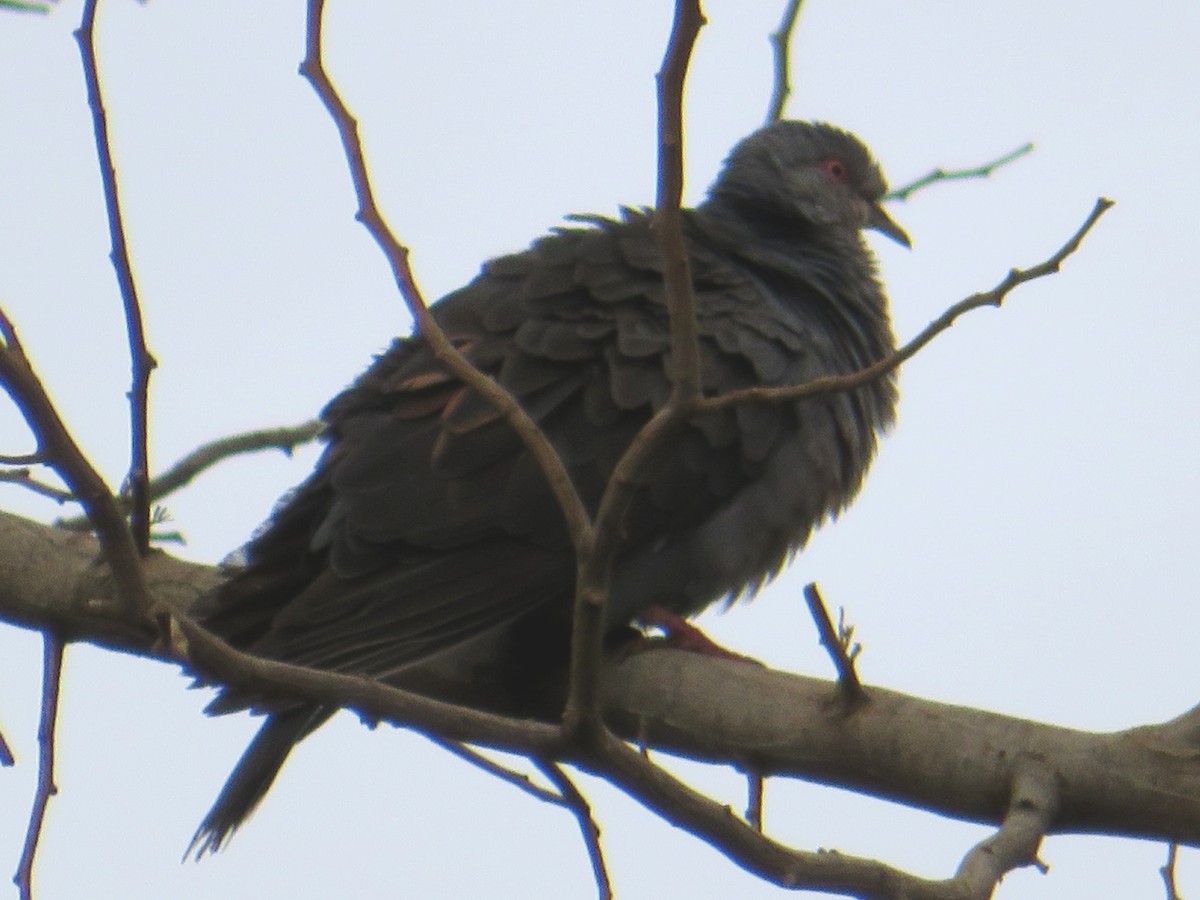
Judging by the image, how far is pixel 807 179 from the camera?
575 centimetres

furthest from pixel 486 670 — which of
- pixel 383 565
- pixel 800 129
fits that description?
pixel 800 129

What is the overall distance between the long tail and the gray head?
2568 mm

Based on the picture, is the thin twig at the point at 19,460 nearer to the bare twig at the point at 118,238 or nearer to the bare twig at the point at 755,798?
the bare twig at the point at 118,238

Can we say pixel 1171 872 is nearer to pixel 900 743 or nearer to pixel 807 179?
pixel 900 743

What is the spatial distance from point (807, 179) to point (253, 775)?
2.93 m

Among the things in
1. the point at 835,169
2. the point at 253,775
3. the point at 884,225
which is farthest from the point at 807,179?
the point at 253,775

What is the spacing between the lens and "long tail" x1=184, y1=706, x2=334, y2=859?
3773mm

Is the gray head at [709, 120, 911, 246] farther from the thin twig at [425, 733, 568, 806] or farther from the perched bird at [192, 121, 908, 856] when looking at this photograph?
the thin twig at [425, 733, 568, 806]

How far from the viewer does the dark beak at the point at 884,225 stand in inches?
233

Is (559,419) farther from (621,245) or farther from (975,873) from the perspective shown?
(975,873)

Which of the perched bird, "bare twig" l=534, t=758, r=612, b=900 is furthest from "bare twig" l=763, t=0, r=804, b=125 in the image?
"bare twig" l=534, t=758, r=612, b=900

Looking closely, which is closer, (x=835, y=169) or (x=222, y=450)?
(x=222, y=450)

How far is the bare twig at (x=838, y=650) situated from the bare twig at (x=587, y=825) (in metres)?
0.46

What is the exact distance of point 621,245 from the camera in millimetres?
4598
